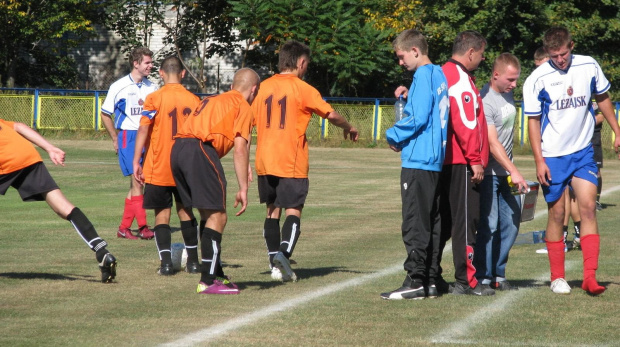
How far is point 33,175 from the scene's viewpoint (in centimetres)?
738

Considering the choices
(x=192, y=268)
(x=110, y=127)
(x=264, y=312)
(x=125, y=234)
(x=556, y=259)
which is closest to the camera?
(x=264, y=312)

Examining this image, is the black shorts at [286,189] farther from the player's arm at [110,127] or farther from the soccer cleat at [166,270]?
the player's arm at [110,127]

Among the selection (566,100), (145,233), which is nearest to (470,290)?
(566,100)

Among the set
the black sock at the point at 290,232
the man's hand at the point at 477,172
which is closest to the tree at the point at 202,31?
the black sock at the point at 290,232

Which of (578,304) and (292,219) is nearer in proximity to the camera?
(578,304)

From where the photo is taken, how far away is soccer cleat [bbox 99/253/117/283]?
24.2ft

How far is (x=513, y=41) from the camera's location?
38.9 meters

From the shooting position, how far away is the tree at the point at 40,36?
42.5m

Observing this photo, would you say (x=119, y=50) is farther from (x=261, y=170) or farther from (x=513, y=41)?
(x=261, y=170)

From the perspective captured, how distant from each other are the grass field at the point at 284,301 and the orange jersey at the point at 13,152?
0.97 metres

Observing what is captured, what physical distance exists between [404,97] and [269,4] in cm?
2937

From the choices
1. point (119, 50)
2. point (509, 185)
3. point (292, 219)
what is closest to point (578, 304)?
point (509, 185)

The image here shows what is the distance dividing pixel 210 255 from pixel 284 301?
2.46 feet

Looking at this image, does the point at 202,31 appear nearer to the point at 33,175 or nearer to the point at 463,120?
the point at 33,175
